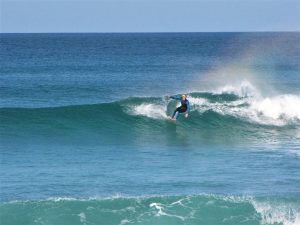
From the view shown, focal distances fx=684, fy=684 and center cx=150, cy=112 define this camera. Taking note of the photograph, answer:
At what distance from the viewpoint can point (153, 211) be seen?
1914 centimetres

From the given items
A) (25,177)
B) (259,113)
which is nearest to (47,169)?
(25,177)

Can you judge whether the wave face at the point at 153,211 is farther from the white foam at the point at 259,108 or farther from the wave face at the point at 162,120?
the white foam at the point at 259,108

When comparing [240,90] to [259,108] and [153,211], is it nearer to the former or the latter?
[259,108]

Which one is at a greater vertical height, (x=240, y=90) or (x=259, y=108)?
(x=240, y=90)

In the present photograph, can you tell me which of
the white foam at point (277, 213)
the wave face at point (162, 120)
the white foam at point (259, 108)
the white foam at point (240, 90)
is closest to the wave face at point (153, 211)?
the white foam at point (277, 213)

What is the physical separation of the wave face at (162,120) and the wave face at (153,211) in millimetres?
8085

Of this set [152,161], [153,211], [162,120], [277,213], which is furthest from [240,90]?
[153,211]

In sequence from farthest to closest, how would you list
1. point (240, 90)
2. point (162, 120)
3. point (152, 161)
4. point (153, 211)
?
point (240, 90) → point (162, 120) → point (152, 161) → point (153, 211)

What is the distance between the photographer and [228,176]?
2217 cm

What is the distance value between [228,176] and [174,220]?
154 inches

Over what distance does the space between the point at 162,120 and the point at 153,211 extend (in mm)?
11530

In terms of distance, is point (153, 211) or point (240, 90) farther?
point (240, 90)

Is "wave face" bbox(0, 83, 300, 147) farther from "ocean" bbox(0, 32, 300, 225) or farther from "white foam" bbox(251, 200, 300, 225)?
"white foam" bbox(251, 200, 300, 225)

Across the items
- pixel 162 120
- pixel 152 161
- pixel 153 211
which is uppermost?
pixel 162 120
